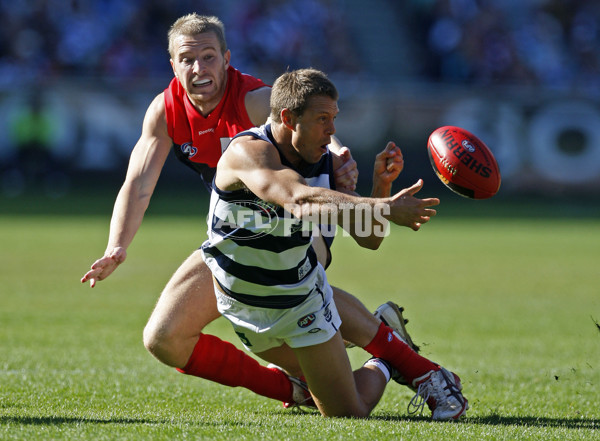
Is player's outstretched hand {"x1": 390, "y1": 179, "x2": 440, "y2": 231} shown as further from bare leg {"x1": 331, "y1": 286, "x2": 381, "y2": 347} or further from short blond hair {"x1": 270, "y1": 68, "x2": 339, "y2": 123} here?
bare leg {"x1": 331, "y1": 286, "x2": 381, "y2": 347}

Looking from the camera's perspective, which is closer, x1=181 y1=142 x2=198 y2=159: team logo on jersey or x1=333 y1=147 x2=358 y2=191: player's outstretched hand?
x1=333 y1=147 x2=358 y2=191: player's outstretched hand

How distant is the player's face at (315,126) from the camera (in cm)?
415

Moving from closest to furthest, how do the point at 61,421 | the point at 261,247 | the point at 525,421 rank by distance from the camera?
the point at 61,421 → the point at 261,247 → the point at 525,421

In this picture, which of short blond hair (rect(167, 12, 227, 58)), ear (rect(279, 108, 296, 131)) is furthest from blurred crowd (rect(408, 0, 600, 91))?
ear (rect(279, 108, 296, 131))

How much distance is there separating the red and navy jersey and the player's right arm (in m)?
0.07

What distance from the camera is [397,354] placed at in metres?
4.97

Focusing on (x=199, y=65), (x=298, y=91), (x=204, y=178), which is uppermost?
(x=199, y=65)

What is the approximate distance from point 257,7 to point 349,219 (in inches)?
740

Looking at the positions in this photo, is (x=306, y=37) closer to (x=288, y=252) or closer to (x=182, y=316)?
(x=182, y=316)

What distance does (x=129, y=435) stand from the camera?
12.4 feet

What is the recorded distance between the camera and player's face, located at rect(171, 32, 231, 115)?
5.09 m

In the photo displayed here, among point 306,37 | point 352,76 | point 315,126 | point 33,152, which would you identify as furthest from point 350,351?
point 306,37

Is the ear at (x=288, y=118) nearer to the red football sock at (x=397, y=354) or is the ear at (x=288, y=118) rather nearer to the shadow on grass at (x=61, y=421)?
the red football sock at (x=397, y=354)

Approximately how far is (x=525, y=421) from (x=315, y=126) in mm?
1854
